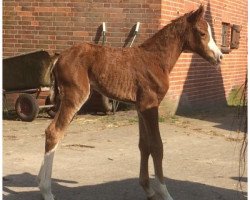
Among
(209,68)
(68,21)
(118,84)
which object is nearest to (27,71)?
(68,21)

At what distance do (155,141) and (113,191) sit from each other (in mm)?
935

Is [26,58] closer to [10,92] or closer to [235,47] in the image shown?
[10,92]

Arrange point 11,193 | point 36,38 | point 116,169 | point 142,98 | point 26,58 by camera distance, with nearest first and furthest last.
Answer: point 142,98 < point 11,193 < point 116,169 < point 26,58 < point 36,38

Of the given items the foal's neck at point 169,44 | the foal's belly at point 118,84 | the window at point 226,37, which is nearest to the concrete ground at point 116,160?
the foal's belly at point 118,84

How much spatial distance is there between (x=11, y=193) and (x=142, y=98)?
1731mm

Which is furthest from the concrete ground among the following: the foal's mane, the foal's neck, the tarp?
the foal's mane

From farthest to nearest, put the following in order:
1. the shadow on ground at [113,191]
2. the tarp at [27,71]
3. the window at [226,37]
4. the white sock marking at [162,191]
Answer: the window at [226,37] → the tarp at [27,71] → the shadow on ground at [113,191] → the white sock marking at [162,191]

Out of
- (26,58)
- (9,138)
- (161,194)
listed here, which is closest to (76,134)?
(9,138)

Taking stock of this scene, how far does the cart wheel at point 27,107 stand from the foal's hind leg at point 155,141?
17.7ft

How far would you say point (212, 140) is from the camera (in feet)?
28.6

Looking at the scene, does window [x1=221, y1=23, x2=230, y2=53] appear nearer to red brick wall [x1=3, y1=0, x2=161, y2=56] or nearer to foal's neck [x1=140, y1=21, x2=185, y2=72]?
red brick wall [x1=3, y1=0, x2=161, y2=56]

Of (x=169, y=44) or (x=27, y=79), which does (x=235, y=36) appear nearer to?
(x=27, y=79)

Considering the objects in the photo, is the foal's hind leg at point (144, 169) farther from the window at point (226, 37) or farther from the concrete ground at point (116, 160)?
the window at point (226, 37)

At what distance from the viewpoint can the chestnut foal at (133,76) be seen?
4766mm
